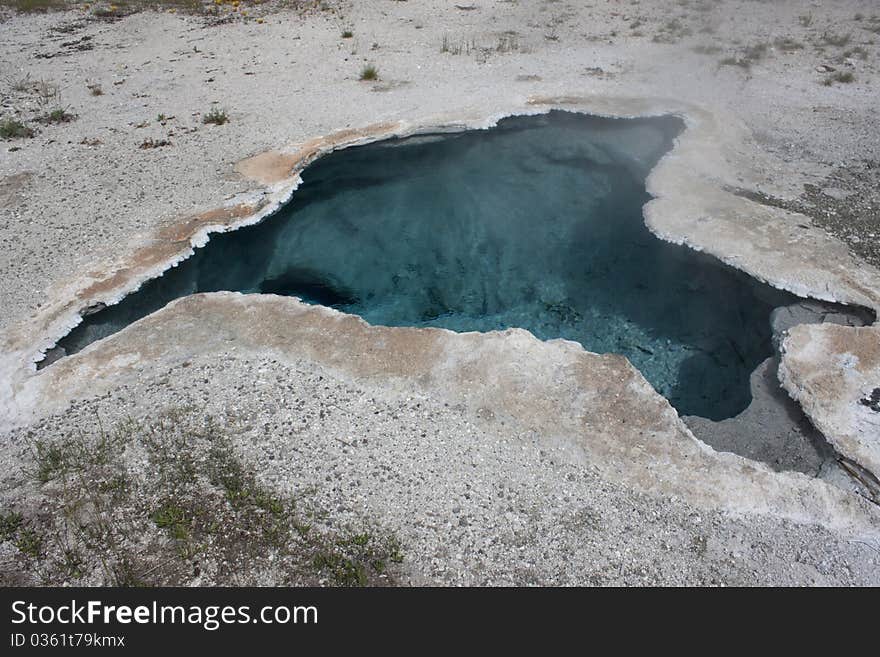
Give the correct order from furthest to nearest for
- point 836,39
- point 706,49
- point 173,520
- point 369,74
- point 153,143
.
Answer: point 836,39 < point 706,49 < point 369,74 < point 153,143 < point 173,520

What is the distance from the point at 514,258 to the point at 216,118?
6.29 meters

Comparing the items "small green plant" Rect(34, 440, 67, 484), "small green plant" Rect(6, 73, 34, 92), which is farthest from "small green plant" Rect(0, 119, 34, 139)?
"small green plant" Rect(34, 440, 67, 484)

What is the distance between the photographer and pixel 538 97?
11.4 meters

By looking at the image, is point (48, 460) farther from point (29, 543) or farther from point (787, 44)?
point (787, 44)

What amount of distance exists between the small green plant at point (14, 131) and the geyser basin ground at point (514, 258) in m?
5.45

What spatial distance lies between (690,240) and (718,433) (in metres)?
2.87

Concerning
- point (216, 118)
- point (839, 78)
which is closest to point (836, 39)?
point (839, 78)

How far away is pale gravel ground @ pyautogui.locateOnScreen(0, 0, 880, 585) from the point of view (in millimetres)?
4461

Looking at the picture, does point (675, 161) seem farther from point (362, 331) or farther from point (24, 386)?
point (24, 386)

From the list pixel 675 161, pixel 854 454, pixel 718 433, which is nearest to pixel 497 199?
pixel 675 161

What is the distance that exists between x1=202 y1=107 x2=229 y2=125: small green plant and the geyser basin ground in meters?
2.59

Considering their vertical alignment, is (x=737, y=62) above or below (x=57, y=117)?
above

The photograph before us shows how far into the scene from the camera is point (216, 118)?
11047mm

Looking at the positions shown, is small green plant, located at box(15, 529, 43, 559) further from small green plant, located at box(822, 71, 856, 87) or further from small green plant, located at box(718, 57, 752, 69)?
small green plant, located at box(822, 71, 856, 87)
